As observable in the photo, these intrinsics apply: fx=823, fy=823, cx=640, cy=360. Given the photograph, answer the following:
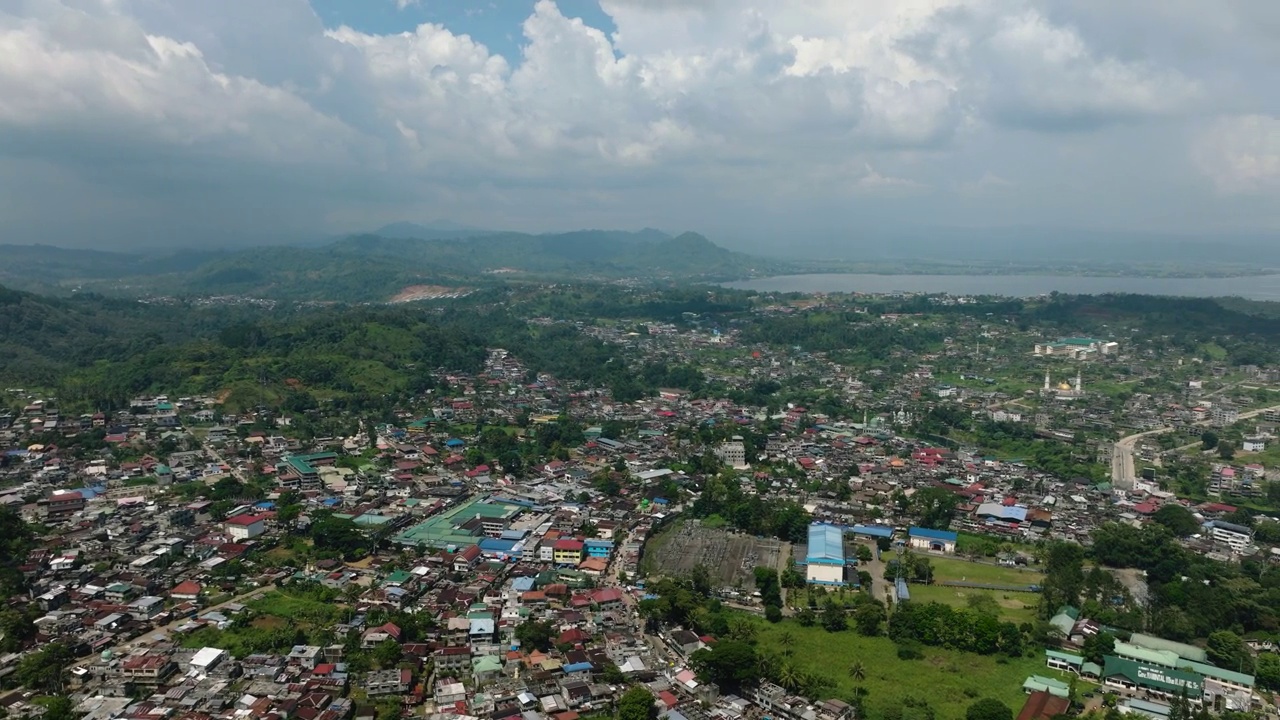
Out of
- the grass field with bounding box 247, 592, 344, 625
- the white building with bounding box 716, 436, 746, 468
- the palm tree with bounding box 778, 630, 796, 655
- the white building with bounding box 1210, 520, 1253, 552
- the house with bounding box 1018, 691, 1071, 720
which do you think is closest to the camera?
the house with bounding box 1018, 691, 1071, 720

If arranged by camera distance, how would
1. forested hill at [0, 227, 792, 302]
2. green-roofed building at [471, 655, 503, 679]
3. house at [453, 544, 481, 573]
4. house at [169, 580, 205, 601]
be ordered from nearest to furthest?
green-roofed building at [471, 655, 503, 679], house at [169, 580, 205, 601], house at [453, 544, 481, 573], forested hill at [0, 227, 792, 302]

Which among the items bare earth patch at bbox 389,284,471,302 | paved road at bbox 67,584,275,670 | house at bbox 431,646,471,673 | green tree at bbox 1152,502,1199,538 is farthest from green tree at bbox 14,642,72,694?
bare earth patch at bbox 389,284,471,302

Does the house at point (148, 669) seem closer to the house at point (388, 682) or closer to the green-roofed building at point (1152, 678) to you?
the house at point (388, 682)

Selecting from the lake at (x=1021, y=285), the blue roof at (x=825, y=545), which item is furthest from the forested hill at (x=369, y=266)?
the blue roof at (x=825, y=545)

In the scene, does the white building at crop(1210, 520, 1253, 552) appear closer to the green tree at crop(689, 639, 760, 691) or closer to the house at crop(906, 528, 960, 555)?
the house at crop(906, 528, 960, 555)

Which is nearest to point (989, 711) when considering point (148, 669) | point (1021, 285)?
point (148, 669)

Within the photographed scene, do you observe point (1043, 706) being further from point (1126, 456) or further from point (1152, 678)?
point (1126, 456)
